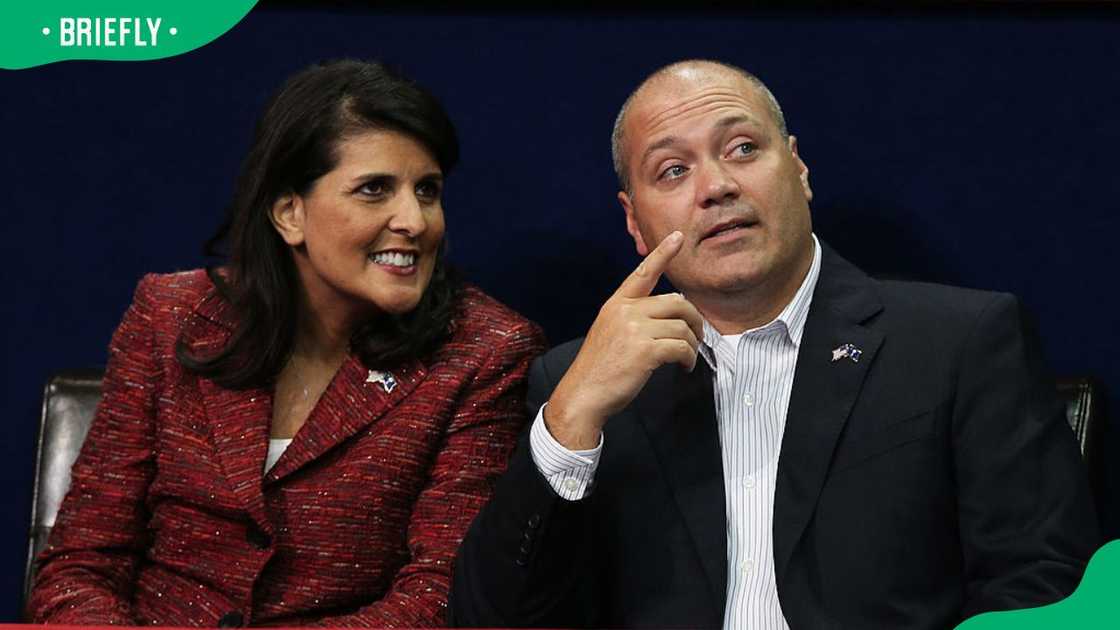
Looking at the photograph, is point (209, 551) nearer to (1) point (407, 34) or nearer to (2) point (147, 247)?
(2) point (147, 247)

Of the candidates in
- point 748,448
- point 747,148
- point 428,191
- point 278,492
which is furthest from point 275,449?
point 747,148

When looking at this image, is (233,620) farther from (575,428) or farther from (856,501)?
(856,501)

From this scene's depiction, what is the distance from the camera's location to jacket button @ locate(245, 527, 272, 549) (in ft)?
6.75

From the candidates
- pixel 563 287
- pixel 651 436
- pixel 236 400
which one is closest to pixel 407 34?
pixel 563 287

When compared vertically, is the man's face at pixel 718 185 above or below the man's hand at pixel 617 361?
above

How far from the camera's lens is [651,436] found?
1931 mm

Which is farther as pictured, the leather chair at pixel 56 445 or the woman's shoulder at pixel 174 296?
the leather chair at pixel 56 445

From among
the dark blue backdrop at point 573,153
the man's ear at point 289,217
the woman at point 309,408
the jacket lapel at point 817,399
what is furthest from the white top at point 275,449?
the jacket lapel at point 817,399

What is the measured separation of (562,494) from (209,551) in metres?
0.60

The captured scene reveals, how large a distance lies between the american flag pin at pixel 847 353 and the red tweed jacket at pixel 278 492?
19.6 inches

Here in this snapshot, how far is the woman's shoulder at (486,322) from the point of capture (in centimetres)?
215

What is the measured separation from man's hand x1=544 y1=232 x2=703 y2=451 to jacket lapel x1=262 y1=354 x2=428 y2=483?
0.34 meters

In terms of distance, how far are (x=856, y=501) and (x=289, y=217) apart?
3.08 feet

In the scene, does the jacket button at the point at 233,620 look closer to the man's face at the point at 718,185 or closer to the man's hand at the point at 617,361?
the man's hand at the point at 617,361
